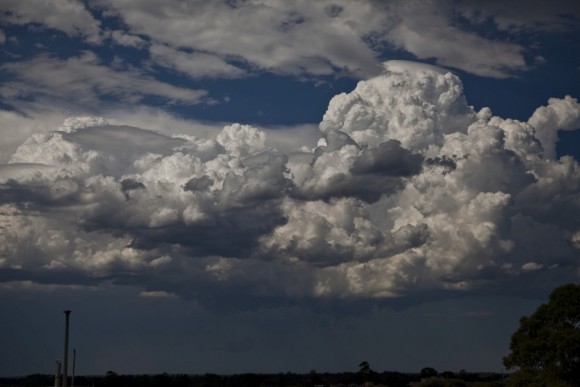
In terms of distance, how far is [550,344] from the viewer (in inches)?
3711

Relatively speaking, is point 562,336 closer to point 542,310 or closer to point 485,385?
Answer: point 542,310

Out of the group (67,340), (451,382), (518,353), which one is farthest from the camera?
(451,382)

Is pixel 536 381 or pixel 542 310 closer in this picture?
pixel 536 381

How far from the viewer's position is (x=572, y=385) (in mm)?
91750

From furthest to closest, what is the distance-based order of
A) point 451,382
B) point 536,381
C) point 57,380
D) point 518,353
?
1. point 451,382
2. point 518,353
3. point 536,381
4. point 57,380

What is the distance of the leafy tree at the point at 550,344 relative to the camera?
3647 inches

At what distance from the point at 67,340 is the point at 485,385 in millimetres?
93650

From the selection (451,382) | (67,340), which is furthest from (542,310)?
(451,382)

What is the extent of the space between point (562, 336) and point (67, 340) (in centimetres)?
5102

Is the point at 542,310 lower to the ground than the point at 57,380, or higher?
higher

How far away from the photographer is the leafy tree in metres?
92.6

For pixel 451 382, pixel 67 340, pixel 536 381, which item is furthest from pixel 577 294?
pixel 451 382

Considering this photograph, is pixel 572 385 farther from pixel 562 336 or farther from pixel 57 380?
pixel 57 380

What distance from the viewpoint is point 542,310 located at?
9981 centimetres
